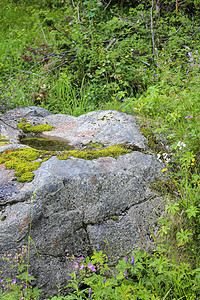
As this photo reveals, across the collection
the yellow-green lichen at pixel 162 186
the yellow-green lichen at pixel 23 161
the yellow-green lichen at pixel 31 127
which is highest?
the yellow-green lichen at pixel 23 161

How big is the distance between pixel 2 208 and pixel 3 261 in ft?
1.22

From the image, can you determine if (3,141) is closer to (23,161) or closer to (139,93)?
(23,161)

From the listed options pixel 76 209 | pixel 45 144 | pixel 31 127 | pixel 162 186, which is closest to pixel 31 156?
pixel 45 144

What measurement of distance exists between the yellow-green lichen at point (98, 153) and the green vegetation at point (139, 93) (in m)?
0.39

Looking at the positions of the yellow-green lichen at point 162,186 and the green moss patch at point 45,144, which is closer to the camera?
the yellow-green lichen at point 162,186

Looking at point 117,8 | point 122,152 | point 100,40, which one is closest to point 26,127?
point 122,152

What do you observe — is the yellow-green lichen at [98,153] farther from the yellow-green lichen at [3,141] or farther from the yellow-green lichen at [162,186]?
the yellow-green lichen at [3,141]

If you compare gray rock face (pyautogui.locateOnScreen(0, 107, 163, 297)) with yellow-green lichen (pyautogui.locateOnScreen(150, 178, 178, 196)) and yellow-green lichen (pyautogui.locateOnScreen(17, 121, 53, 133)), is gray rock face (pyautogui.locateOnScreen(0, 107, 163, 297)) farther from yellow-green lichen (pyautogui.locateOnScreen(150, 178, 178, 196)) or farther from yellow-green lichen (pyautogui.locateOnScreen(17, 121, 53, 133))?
yellow-green lichen (pyautogui.locateOnScreen(17, 121, 53, 133))

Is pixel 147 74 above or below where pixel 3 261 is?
above

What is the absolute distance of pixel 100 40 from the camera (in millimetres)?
4961

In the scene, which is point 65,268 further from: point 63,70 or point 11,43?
point 11,43

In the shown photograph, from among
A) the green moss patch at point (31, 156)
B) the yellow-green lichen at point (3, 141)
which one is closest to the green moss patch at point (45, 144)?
the yellow-green lichen at point (3, 141)

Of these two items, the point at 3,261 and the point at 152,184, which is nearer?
the point at 3,261

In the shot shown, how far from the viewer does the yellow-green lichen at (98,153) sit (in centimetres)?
236
